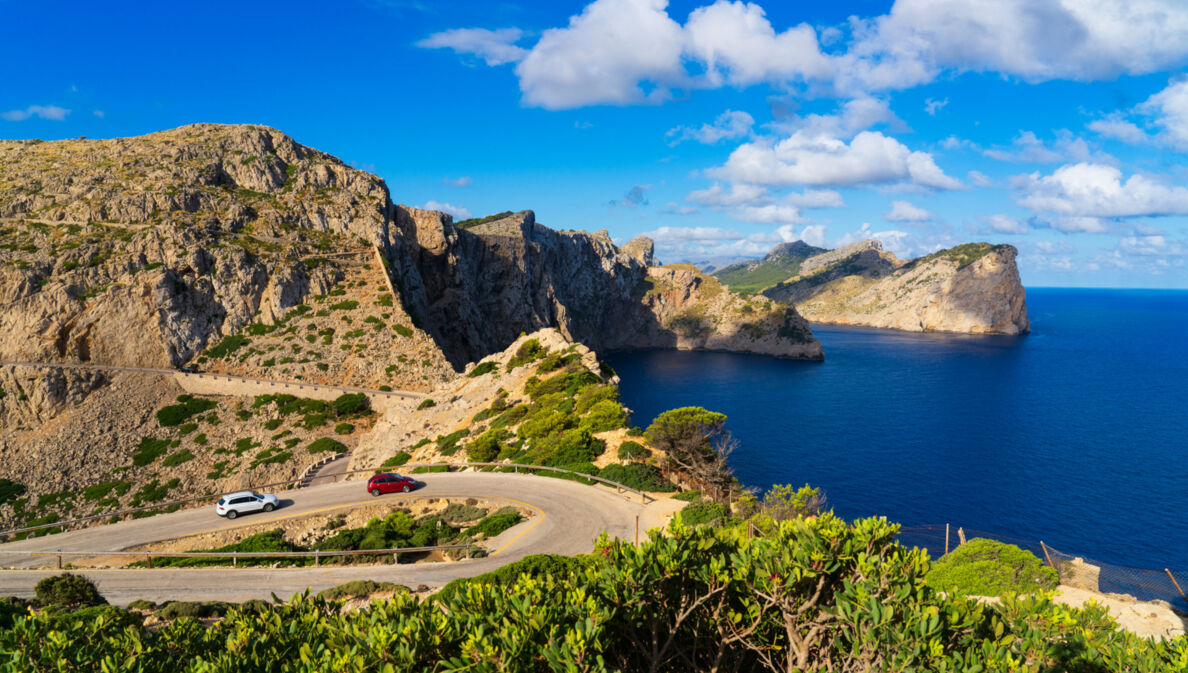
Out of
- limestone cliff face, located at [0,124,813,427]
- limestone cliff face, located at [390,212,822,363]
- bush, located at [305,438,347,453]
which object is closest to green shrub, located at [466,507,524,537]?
bush, located at [305,438,347,453]

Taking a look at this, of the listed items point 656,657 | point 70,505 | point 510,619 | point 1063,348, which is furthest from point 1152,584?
point 1063,348

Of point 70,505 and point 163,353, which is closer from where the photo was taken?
point 70,505

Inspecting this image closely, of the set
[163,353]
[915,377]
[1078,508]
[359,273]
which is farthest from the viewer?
[915,377]

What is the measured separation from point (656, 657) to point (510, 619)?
9.16 feet

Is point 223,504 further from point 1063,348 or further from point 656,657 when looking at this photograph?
point 1063,348

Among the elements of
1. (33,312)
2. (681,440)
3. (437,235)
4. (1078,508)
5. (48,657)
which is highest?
(437,235)

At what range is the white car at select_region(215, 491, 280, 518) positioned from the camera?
111 ft

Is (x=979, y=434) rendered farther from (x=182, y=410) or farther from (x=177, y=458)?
(x=182, y=410)

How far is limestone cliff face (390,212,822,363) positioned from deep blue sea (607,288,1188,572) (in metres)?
23.4

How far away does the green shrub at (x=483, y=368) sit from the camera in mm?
61812

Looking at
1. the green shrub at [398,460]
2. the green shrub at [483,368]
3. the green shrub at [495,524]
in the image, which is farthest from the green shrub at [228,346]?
the green shrub at [495,524]

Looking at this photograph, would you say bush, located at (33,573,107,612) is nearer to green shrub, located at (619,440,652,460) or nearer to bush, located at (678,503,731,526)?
bush, located at (678,503,731,526)

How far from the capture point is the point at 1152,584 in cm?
2188

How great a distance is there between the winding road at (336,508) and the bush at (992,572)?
12070 millimetres
